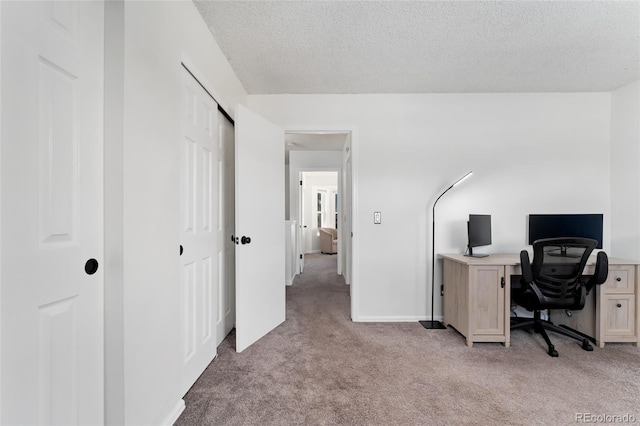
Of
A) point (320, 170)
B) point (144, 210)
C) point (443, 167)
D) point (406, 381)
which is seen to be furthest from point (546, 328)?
point (320, 170)

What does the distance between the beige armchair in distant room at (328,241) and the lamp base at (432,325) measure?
4942 millimetres

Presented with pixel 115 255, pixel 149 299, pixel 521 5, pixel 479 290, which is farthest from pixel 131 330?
pixel 521 5

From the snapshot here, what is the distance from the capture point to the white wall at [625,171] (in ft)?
8.75

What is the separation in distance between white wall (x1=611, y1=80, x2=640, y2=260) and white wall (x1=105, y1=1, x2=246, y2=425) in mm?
3914

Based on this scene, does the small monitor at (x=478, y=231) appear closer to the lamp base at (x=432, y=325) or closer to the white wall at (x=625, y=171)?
the lamp base at (x=432, y=325)

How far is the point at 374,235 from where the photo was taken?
296 cm

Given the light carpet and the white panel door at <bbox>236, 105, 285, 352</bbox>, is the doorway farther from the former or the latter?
the light carpet

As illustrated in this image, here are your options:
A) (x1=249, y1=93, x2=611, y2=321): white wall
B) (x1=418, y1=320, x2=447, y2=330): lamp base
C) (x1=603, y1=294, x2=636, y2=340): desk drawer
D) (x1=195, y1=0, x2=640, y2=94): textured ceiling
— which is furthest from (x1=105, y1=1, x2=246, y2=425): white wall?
(x1=603, y1=294, x2=636, y2=340): desk drawer

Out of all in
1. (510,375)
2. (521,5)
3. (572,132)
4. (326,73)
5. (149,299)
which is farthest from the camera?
(572,132)

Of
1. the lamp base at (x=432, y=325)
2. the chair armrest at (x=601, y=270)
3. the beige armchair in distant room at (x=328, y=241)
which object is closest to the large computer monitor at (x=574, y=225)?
the chair armrest at (x=601, y=270)

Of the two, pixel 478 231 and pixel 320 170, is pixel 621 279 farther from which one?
pixel 320 170

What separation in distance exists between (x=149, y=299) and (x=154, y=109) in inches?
35.2

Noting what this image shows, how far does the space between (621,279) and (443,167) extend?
68.2 inches

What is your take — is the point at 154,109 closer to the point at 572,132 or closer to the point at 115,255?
the point at 115,255
